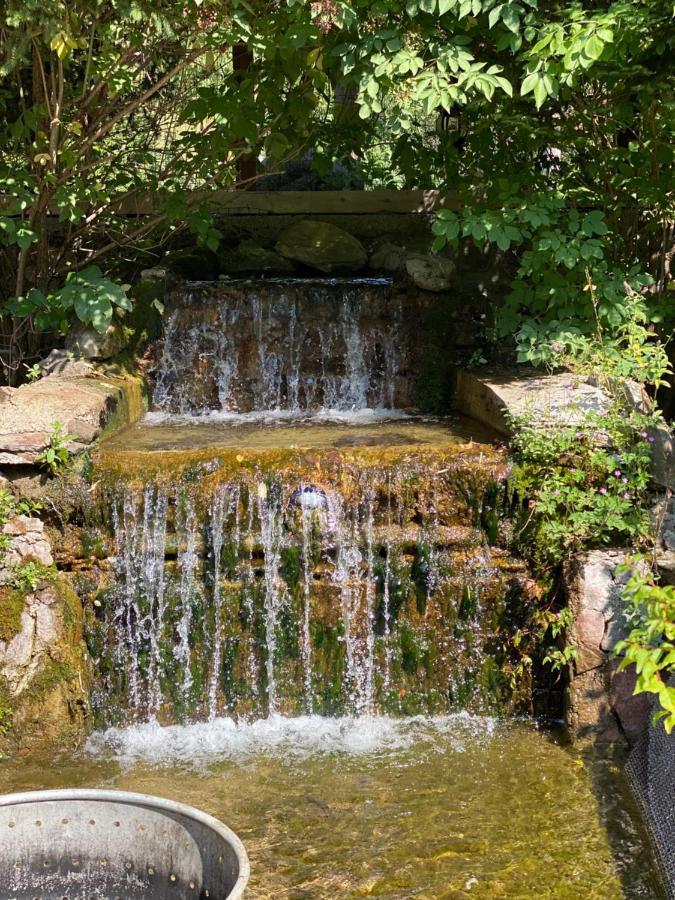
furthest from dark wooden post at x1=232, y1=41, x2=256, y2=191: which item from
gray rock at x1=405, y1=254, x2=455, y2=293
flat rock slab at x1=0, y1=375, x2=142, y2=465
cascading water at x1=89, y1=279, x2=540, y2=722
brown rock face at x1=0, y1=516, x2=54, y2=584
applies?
brown rock face at x1=0, y1=516, x2=54, y2=584

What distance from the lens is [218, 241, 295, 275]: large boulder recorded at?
799 cm

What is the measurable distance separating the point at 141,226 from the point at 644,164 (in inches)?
125

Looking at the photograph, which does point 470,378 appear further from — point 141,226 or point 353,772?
point 353,772

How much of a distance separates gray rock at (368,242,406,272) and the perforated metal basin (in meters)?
5.71

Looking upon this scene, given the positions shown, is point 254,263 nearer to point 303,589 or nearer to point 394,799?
point 303,589

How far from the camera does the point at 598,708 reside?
16.0 ft

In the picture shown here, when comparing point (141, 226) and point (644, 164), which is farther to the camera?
point (141, 226)

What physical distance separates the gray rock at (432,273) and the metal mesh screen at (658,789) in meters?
3.60

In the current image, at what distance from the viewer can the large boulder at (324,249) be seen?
7.94 meters

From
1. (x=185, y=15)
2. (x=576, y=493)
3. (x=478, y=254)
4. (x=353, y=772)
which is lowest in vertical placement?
(x=353, y=772)

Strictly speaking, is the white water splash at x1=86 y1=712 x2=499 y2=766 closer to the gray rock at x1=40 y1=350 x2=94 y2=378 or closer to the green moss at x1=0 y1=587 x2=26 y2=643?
the green moss at x1=0 y1=587 x2=26 y2=643

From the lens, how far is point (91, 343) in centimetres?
A: 691

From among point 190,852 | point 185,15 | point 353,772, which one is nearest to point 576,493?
point 353,772

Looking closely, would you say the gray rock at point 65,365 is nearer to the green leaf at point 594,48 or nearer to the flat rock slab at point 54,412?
the flat rock slab at point 54,412
